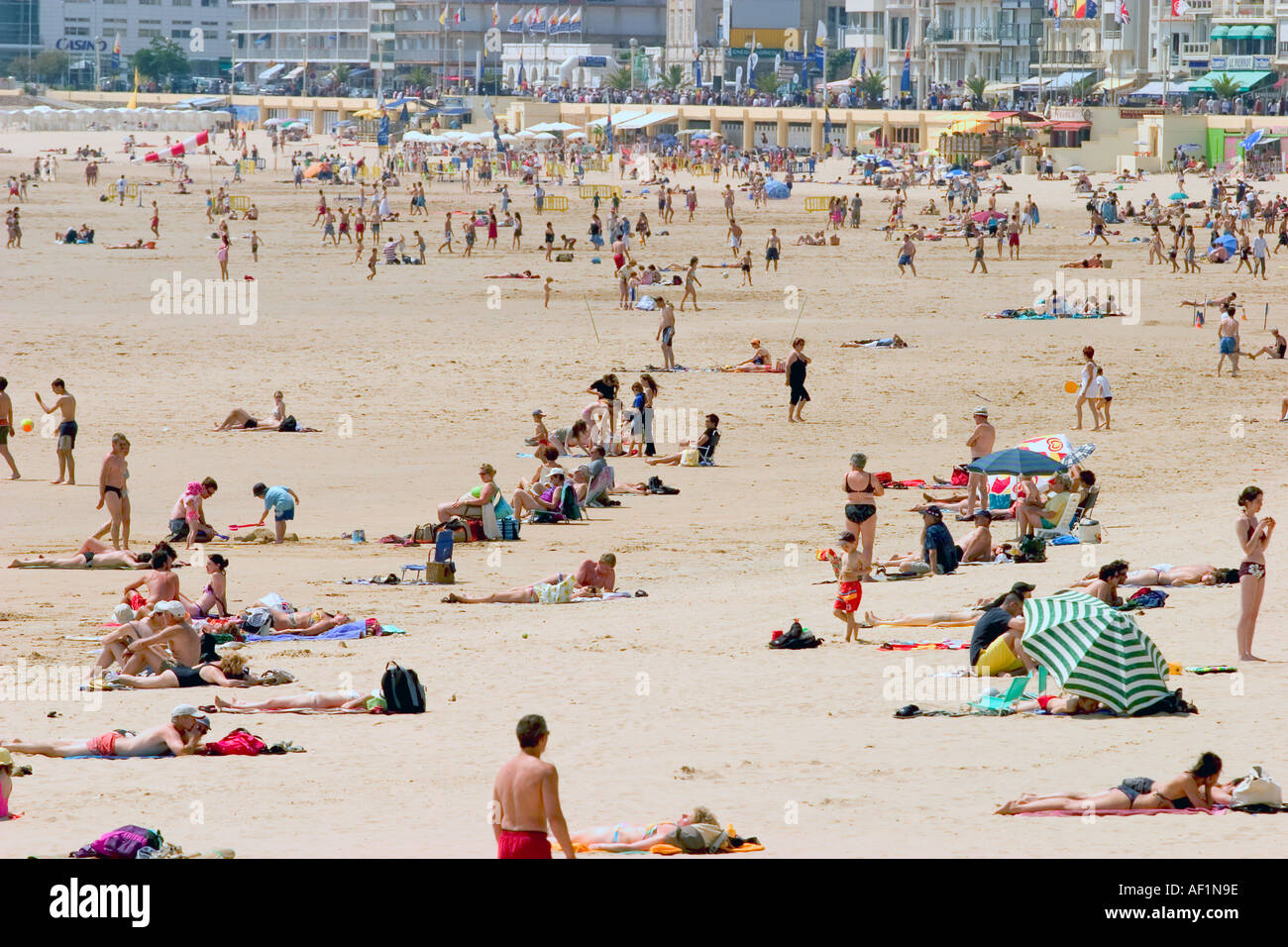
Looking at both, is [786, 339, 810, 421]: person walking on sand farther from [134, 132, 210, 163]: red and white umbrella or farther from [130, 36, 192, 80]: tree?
[130, 36, 192, 80]: tree

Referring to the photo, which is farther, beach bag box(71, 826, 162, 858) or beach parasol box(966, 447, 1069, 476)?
beach parasol box(966, 447, 1069, 476)

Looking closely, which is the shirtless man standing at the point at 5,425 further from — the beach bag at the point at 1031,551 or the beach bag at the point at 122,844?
the beach bag at the point at 122,844

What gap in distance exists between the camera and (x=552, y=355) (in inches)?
1033

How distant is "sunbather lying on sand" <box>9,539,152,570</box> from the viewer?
1434cm

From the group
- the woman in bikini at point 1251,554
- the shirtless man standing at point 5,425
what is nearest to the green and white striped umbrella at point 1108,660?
the woman in bikini at point 1251,554

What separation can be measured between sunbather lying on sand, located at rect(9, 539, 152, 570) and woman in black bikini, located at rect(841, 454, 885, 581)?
5.39 meters

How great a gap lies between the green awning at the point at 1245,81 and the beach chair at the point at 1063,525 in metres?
68.6

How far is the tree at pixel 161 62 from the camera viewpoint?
138375mm

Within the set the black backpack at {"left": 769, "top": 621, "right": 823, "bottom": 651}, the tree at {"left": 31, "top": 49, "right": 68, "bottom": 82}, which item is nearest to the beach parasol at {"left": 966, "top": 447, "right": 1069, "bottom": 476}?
the black backpack at {"left": 769, "top": 621, "right": 823, "bottom": 651}

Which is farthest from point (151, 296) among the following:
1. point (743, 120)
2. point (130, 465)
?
point (743, 120)

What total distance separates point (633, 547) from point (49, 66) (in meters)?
137

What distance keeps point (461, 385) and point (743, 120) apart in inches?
2737
